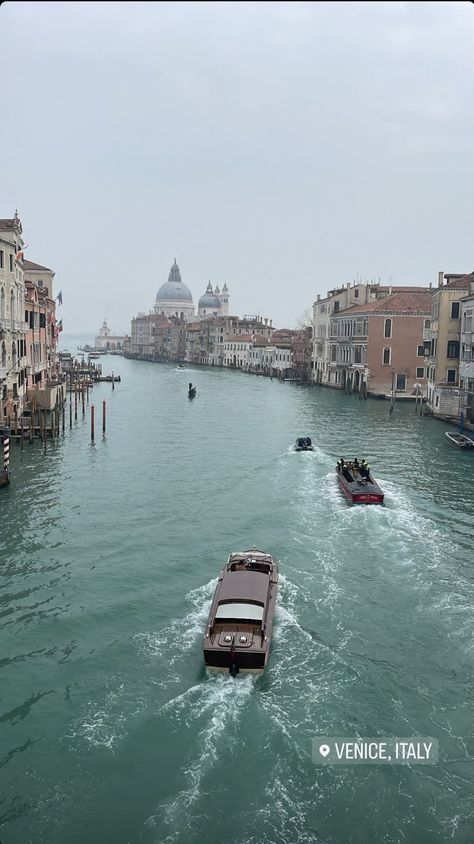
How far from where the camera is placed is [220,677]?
554 inches

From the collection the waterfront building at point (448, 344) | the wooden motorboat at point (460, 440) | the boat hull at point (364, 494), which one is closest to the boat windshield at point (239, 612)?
the boat hull at point (364, 494)

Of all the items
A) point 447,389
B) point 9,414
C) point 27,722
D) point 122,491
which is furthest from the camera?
point 447,389

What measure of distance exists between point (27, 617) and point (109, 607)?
197 centimetres

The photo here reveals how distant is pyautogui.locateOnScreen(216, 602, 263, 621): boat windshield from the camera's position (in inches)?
600

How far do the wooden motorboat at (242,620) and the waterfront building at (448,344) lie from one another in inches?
1489

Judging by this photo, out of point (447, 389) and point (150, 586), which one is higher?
point (447, 389)

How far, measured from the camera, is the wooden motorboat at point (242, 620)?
14.0 m

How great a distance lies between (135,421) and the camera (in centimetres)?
5469

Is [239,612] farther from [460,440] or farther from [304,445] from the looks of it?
[460,440]

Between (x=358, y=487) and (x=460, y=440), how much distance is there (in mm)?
15634

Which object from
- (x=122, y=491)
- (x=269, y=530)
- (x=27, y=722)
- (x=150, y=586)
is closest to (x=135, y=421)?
(x=122, y=491)

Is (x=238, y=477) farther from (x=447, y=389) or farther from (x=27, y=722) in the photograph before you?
(x=447, y=389)

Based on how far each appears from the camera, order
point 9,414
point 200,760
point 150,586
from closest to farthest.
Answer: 1. point 200,760
2. point 150,586
3. point 9,414

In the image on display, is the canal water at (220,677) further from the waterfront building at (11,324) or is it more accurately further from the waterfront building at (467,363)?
the waterfront building at (467,363)
